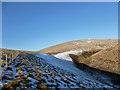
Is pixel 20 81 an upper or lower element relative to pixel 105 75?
upper

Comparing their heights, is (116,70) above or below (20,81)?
below

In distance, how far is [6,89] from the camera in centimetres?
567

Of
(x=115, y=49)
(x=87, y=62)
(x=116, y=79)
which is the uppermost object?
(x=115, y=49)

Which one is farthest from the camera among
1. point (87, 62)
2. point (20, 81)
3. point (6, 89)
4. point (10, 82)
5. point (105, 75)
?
point (87, 62)

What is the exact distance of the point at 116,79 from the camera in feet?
49.3

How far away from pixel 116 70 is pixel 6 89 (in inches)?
668

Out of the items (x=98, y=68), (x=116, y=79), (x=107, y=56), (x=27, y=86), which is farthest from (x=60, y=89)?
(x=107, y=56)

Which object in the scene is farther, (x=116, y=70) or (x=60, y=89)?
(x=116, y=70)

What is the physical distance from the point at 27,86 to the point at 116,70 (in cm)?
1588

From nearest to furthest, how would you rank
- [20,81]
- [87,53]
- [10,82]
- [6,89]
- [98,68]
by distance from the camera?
1. [6,89]
2. [10,82]
3. [20,81]
4. [98,68]
5. [87,53]

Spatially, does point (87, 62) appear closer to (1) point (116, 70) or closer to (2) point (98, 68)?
(2) point (98, 68)

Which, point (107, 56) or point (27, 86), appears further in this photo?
point (107, 56)

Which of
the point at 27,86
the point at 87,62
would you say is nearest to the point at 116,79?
the point at 87,62

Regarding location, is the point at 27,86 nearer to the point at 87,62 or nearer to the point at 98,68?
the point at 98,68
